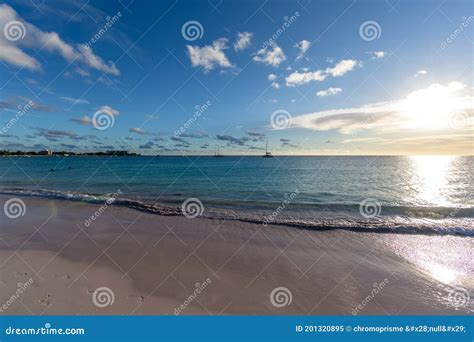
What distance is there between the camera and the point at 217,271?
621cm

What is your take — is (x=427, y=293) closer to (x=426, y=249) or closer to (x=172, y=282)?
(x=426, y=249)

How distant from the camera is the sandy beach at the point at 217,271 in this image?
4906mm

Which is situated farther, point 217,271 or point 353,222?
point 353,222

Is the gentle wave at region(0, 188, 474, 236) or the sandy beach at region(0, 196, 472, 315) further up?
the gentle wave at region(0, 188, 474, 236)

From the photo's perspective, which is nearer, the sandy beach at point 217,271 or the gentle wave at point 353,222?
the sandy beach at point 217,271

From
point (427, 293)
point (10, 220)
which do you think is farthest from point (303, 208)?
point (10, 220)

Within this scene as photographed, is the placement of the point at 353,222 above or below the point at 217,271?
above

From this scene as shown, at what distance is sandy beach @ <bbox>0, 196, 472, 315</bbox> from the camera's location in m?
4.91

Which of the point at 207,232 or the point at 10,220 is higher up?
the point at 207,232

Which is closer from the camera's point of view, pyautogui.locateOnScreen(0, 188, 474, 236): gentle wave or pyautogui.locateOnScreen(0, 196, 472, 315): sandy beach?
pyautogui.locateOnScreen(0, 196, 472, 315): sandy beach

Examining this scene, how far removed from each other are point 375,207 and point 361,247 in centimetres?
837

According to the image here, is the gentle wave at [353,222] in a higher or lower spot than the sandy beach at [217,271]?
higher

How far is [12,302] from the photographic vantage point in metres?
4.80

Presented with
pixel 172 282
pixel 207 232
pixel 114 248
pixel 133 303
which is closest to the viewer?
pixel 133 303
